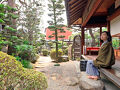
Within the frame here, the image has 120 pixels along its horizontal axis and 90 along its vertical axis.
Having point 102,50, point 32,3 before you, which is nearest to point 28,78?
point 102,50

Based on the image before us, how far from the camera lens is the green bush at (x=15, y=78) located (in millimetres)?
1837

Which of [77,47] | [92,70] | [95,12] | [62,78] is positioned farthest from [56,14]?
[92,70]

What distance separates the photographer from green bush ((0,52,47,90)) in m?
1.84

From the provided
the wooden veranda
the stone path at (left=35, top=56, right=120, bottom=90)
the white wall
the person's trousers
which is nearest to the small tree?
the wooden veranda

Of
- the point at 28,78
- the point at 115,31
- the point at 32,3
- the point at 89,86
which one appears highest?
the point at 32,3

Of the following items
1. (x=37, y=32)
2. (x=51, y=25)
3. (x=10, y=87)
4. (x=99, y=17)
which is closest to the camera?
(x=10, y=87)

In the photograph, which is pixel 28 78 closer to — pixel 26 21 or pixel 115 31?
pixel 115 31

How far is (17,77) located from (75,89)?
7.20ft

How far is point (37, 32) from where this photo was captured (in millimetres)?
7531

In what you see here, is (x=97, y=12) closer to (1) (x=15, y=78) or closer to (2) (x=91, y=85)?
(2) (x=91, y=85)

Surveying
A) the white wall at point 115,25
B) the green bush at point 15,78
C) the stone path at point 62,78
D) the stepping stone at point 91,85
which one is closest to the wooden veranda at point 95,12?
the white wall at point 115,25

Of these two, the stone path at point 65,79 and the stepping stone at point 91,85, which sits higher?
the stepping stone at point 91,85

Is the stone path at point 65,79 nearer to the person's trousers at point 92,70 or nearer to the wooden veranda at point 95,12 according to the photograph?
the person's trousers at point 92,70

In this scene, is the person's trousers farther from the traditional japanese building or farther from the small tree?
the small tree
